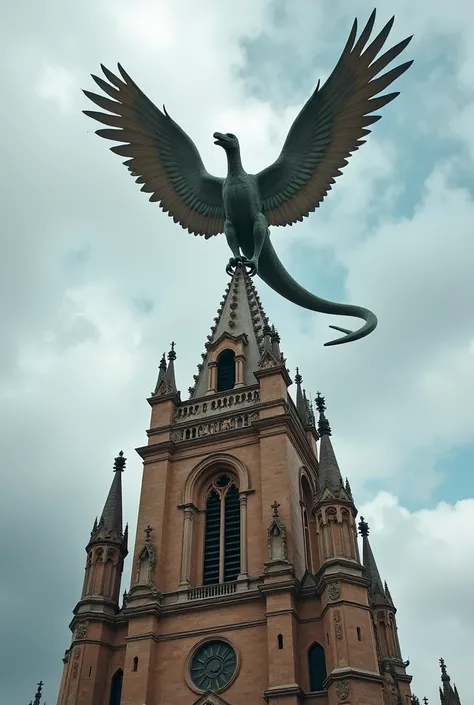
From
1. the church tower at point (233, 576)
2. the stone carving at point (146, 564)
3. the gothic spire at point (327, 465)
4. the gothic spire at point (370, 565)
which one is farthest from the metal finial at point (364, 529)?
the stone carving at point (146, 564)

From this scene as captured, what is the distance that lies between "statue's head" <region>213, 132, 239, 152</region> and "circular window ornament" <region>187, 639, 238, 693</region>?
69.7 feet

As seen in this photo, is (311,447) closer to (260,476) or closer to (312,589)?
(260,476)

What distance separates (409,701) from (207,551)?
1332cm

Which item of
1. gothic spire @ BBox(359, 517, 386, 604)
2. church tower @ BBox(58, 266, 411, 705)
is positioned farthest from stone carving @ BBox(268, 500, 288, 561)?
gothic spire @ BBox(359, 517, 386, 604)

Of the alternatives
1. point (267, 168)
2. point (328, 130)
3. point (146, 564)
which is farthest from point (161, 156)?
point (146, 564)

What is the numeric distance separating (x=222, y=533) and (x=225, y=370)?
10.4m

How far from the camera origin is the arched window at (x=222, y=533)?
28.7 metres

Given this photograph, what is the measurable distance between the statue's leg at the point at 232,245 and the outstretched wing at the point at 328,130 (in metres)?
1.29

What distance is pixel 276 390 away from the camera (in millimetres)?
33000

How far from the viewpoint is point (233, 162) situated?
344 inches

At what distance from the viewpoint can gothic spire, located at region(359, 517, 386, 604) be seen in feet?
124

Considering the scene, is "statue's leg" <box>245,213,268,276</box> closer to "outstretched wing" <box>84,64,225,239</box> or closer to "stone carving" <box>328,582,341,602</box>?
"outstretched wing" <box>84,64,225,239</box>

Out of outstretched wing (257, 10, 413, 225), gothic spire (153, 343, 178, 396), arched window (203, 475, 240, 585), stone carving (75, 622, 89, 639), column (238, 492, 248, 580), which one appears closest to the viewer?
outstretched wing (257, 10, 413, 225)

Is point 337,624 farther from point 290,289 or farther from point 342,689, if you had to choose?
point 290,289
